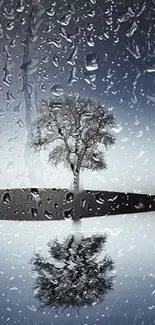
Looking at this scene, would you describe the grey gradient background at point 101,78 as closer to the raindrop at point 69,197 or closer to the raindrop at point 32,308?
the raindrop at point 69,197

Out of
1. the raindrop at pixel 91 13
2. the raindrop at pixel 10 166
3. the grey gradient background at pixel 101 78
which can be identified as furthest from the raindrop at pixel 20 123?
the raindrop at pixel 91 13

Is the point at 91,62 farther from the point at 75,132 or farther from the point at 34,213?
the point at 34,213

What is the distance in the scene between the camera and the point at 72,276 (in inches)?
56.8

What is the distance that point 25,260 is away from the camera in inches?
68.4

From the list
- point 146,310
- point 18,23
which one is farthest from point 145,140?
point 146,310

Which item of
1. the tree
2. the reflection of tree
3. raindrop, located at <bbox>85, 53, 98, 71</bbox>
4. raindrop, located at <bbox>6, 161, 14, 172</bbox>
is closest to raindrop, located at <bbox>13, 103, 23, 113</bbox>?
the tree

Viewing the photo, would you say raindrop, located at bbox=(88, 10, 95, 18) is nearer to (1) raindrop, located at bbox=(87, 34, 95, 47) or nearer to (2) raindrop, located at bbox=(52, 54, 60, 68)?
(1) raindrop, located at bbox=(87, 34, 95, 47)

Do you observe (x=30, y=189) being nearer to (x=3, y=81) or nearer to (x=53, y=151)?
(x=53, y=151)

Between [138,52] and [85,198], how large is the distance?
836 mm

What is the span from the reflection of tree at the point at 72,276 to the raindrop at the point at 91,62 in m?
0.99

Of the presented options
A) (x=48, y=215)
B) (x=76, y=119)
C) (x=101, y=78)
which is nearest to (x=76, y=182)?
(x=48, y=215)

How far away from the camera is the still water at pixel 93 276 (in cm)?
112

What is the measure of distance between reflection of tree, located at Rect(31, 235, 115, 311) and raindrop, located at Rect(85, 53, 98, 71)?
3.24 ft

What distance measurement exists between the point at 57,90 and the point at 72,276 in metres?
1.35
